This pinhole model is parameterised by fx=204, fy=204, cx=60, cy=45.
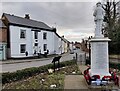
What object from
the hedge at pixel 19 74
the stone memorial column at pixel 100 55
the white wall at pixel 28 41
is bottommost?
the hedge at pixel 19 74

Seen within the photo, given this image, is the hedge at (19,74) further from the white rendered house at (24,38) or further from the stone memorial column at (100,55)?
the white rendered house at (24,38)

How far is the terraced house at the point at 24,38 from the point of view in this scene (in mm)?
35844

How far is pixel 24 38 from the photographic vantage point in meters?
38.7

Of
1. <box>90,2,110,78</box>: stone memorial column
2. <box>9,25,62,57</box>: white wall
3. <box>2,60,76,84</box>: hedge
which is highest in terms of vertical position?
<box>9,25,62,57</box>: white wall

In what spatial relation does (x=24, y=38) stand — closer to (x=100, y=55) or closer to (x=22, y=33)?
(x=22, y=33)

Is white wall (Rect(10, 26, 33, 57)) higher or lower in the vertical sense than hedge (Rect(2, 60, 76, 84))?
higher

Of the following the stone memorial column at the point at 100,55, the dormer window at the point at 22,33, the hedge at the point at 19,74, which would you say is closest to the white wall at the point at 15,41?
the dormer window at the point at 22,33

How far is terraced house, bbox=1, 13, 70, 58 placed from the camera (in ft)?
118

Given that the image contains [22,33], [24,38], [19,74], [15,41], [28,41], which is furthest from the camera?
[28,41]

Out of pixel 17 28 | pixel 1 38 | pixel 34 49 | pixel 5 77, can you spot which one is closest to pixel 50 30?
pixel 34 49

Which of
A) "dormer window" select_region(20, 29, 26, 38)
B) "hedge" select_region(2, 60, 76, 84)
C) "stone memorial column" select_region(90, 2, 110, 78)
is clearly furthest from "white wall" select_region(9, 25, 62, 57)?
"stone memorial column" select_region(90, 2, 110, 78)

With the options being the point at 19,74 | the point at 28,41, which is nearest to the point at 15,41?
the point at 28,41

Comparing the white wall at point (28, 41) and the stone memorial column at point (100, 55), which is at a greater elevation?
the white wall at point (28, 41)

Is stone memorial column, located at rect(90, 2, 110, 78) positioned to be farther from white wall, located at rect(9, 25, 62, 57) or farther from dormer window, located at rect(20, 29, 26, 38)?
dormer window, located at rect(20, 29, 26, 38)
